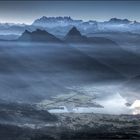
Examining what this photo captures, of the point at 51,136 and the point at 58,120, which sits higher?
the point at 58,120

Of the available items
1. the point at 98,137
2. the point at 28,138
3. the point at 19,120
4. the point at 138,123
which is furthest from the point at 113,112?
the point at 28,138

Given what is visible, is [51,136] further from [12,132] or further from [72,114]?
[72,114]

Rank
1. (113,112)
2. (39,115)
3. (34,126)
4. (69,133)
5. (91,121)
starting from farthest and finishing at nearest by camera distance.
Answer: (113,112)
(39,115)
(91,121)
(34,126)
(69,133)

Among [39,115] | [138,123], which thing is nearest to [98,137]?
[138,123]

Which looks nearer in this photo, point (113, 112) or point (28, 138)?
point (28, 138)

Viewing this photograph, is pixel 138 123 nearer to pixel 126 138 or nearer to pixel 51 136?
pixel 126 138

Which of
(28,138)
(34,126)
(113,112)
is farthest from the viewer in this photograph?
(113,112)

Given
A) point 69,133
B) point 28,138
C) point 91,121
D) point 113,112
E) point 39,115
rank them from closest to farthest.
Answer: point 28,138 < point 69,133 < point 91,121 < point 39,115 < point 113,112

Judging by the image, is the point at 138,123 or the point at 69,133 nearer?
the point at 69,133

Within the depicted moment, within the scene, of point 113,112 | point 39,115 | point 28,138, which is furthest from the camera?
point 113,112
